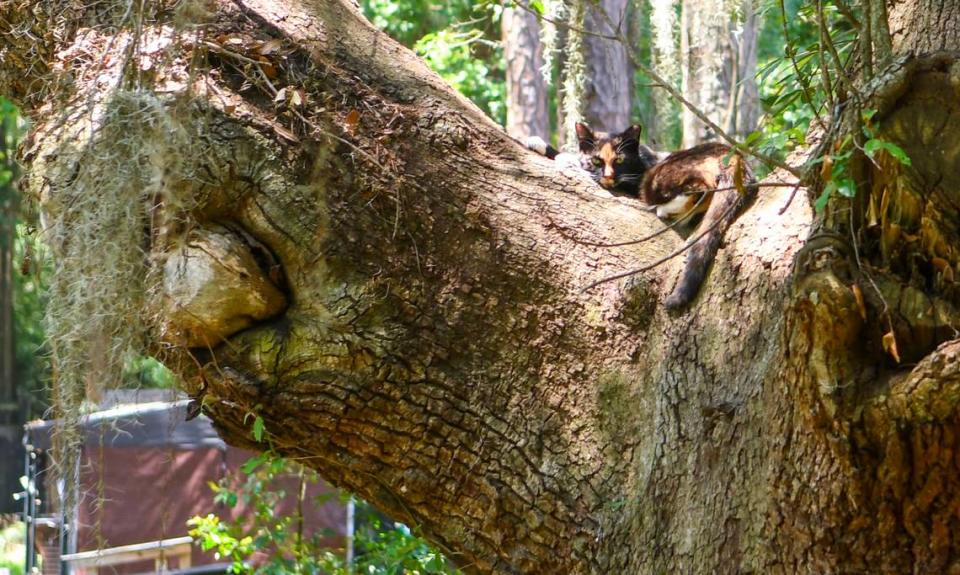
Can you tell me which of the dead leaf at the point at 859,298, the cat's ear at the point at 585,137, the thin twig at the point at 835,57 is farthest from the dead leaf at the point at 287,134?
the cat's ear at the point at 585,137

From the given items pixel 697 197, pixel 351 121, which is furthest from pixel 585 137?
pixel 351 121

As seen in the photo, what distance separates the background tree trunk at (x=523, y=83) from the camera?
30.8ft

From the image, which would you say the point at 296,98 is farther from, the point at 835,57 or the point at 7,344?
the point at 7,344

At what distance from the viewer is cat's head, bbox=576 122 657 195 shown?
6.18 m

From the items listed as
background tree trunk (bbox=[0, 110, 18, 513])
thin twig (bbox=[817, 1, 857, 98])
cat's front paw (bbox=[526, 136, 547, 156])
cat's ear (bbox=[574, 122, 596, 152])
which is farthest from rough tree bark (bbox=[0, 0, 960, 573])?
background tree trunk (bbox=[0, 110, 18, 513])

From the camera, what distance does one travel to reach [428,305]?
3.40 m

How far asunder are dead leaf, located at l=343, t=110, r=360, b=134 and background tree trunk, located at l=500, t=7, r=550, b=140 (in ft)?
19.8

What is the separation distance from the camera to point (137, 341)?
3260 mm

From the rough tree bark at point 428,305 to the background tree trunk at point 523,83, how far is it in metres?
5.73

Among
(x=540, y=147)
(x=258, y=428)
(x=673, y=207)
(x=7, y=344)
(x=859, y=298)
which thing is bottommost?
(x=7, y=344)

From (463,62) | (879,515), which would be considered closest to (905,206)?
(879,515)

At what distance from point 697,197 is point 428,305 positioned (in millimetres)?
1742

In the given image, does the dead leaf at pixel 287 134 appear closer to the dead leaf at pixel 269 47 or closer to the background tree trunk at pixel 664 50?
the dead leaf at pixel 269 47

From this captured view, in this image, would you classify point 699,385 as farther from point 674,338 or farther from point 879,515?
point 879,515
